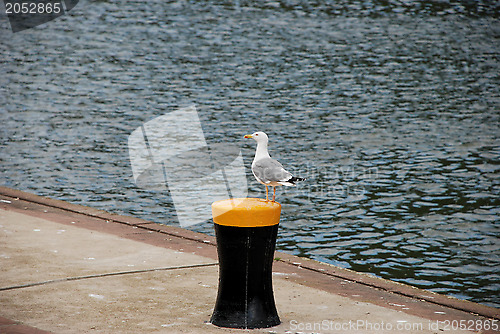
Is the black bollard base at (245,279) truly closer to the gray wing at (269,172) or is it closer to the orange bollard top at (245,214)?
the orange bollard top at (245,214)

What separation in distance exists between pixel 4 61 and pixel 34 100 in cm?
555

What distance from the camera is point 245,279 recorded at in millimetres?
5996

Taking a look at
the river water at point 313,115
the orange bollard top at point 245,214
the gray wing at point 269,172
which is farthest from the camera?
the river water at point 313,115

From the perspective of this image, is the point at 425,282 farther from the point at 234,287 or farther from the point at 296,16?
the point at 296,16

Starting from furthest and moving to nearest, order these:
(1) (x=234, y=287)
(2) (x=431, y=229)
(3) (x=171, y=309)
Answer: (2) (x=431, y=229)
(3) (x=171, y=309)
(1) (x=234, y=287)

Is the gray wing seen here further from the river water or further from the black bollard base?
the river water

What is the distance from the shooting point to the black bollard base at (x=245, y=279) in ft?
19.5

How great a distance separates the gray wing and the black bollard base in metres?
0.40

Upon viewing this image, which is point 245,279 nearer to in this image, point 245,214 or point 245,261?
point 245,261

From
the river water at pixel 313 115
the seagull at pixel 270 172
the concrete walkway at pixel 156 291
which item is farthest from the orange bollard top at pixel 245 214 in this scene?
the river water at pixel 313 115

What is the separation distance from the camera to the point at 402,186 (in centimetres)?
1169

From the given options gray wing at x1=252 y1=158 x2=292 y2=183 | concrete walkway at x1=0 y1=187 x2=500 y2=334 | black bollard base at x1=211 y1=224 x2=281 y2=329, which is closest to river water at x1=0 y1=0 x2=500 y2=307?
concrete walkway at x1=0 y1=187 x2=500 y2=334

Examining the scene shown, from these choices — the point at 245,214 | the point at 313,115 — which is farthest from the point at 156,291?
the point at 313,115

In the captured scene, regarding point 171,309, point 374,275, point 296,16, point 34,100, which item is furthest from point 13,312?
point 296,16
